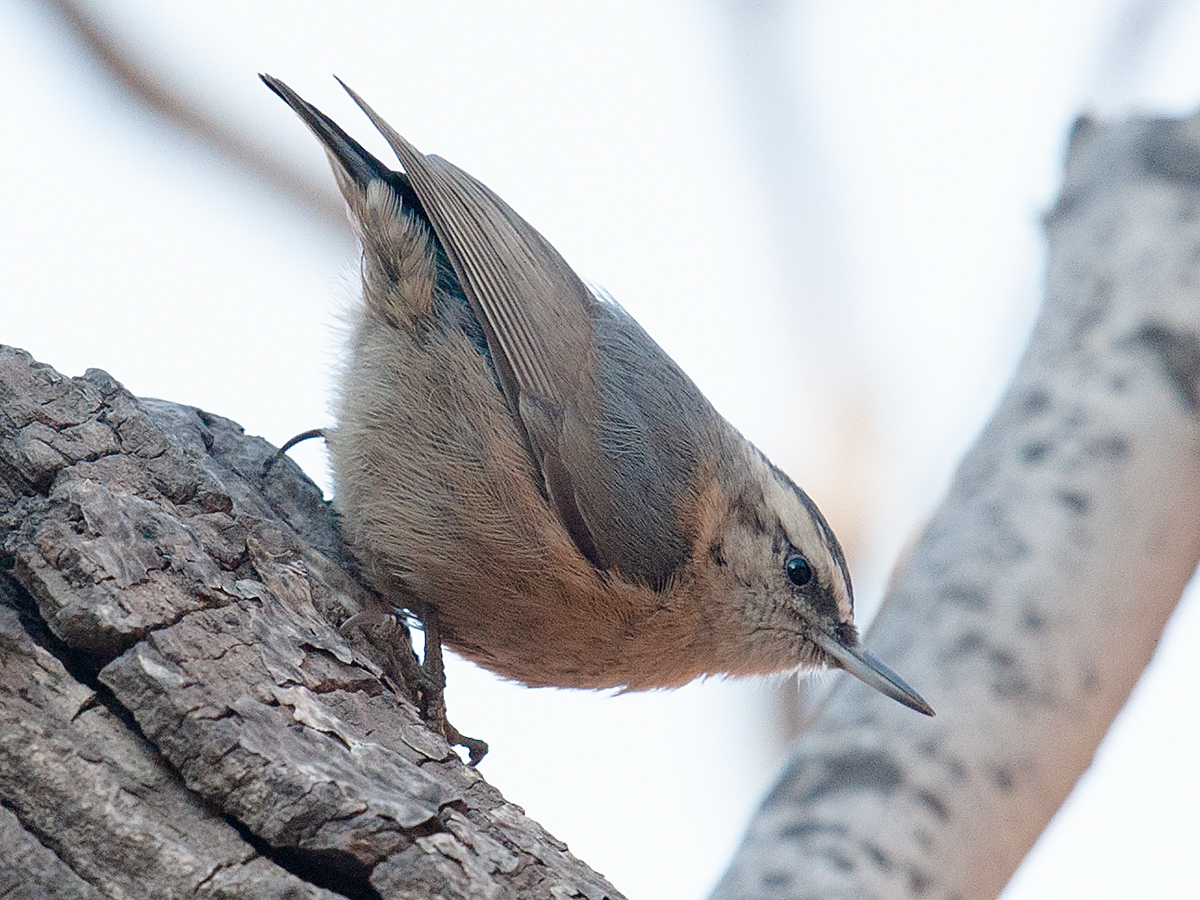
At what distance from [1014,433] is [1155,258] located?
0.58m

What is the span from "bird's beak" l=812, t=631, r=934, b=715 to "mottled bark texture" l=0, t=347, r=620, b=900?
3.81 feet

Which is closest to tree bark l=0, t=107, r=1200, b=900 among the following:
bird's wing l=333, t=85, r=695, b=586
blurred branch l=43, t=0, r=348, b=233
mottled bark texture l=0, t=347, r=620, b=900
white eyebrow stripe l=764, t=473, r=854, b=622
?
mottled bark texture l=0, t=347, r=620, b=900

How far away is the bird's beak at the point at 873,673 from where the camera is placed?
2443mm

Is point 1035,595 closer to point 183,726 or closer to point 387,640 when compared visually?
point 387,640

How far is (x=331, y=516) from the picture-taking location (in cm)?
251

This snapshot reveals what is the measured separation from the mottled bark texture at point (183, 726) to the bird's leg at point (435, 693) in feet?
1.82

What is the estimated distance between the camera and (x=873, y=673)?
2561 millimetres

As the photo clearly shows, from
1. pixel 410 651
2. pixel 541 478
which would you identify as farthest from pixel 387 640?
pixel 541 478

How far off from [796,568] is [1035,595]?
57 centimetres

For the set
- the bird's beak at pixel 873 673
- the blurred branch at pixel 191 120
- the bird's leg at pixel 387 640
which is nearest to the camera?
the bird's leg at pixel 387 640

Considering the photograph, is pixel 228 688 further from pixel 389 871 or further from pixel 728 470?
pixel 728 470

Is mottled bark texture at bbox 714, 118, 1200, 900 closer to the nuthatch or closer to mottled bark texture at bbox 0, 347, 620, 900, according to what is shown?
the nuthatch

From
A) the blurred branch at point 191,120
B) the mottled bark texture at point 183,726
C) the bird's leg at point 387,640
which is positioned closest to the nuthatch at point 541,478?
the bird's leg at point 387,640

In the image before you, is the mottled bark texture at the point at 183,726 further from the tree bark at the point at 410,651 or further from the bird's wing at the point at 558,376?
the bird's wing at the point at 558,376
